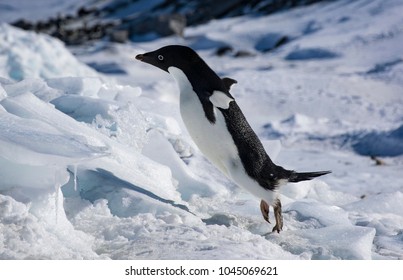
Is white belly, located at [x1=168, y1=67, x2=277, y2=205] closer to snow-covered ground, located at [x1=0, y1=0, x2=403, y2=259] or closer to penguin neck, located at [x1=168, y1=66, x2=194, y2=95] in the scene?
penguin neck, located at [x1=168, y1=66, x2=194, y2=95]

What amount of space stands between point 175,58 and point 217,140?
1.29 ft

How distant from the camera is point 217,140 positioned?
2.82 m

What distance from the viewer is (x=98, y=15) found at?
2067 centimetres

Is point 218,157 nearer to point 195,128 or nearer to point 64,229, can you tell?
point 195,128

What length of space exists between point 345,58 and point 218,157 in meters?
7.36

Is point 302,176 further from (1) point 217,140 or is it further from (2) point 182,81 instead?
(2) point 182,81

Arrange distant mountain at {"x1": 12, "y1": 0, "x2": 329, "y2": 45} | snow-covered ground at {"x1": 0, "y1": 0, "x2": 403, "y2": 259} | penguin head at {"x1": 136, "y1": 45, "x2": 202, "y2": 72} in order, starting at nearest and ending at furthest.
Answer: snow-covered ground at {"x1": 0, "y1": 0, "x2": 403, "y2": 259} < penguin head at {"x1": 136, "y1": 45, "x2": 202, "y2": 72} < distant mountain at {"x1": 12, "y1": 0, "x2": 329, "y2": 45}

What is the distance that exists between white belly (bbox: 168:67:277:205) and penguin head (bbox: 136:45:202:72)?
0.09 meters

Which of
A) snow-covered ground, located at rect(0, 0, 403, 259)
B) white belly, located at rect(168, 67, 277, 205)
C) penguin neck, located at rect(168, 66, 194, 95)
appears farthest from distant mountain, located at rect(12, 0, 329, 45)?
white belly, located at rect(168, 67, 277, 205)

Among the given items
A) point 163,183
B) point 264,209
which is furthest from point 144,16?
Answer: point 264,209

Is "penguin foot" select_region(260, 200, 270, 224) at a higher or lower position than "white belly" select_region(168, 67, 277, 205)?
lower

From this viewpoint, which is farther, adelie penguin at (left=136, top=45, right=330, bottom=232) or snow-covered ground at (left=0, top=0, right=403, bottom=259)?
adelie penguin at (left=136, top=45, right=330, bottom=232)

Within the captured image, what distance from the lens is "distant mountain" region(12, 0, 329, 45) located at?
14.4m

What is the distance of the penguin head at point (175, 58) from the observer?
2928 millimetres
